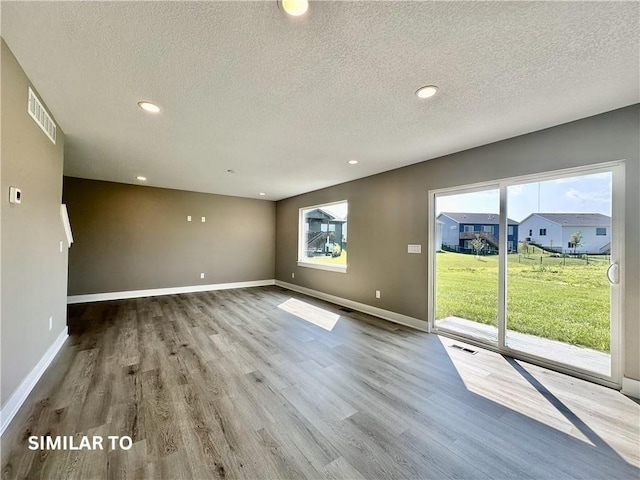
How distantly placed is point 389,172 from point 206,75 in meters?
3.13

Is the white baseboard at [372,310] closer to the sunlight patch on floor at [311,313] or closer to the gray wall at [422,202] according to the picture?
the gray wall at [422,202]

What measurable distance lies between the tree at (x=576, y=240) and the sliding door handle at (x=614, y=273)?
0.29m

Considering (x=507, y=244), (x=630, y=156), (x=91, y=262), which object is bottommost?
(x=91, y=262)

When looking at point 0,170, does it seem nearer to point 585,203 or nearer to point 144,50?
point 144,50

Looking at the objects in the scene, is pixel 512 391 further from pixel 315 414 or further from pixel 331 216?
pixel 331 216

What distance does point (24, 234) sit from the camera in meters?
1.99

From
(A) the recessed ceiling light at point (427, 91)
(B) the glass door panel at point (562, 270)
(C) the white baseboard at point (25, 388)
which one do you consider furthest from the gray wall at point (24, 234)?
(B) the glass door panel at point (562, 270)

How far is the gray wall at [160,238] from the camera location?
514 cm

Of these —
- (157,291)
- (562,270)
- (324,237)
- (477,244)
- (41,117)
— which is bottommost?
(157,291)

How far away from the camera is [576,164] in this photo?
2.47 metres

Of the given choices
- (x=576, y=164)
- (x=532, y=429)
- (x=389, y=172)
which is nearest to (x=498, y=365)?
(x=532, y=429)

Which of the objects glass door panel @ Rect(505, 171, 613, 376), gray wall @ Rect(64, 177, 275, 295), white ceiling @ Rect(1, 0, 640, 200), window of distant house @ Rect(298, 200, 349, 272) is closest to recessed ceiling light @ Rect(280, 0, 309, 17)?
white ceiling @ Rect(1, 0, 640, 200)

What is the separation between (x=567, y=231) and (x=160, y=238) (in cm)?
700

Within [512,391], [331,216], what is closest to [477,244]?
[512,391]
